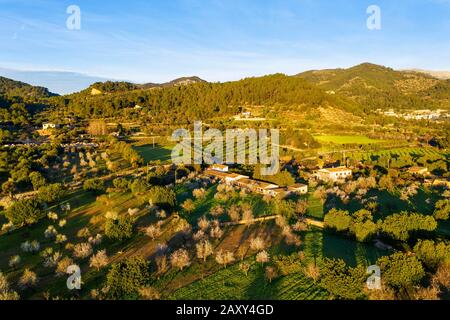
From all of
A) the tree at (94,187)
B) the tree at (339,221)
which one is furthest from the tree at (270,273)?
the tree at (94,187)

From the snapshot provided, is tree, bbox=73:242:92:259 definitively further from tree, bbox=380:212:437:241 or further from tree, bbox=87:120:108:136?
tree, bbox=87:120:108:136

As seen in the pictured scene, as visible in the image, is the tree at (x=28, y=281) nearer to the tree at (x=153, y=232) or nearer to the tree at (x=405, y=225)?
the tree at (x=153, y=232)

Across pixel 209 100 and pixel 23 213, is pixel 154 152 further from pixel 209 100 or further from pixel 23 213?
pixel 209 100

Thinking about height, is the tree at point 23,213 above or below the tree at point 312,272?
above

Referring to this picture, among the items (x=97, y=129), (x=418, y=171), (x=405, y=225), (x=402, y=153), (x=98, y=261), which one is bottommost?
(x=98, y=261)

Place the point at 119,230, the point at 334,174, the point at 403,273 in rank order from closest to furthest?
the point at 403,273 < the point at 119,230 < the point at 334,174

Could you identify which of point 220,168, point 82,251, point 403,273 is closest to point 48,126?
point 220,168

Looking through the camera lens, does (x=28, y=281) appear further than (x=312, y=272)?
No

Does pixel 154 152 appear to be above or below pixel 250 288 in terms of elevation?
above
